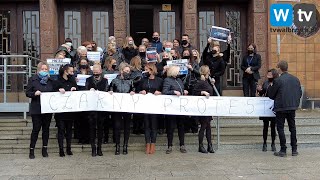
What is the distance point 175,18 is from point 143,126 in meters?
5.48

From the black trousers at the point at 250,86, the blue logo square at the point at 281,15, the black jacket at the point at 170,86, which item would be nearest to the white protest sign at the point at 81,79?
the black jacket at the point at 170,86

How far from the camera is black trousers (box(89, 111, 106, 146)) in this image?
9.23 m

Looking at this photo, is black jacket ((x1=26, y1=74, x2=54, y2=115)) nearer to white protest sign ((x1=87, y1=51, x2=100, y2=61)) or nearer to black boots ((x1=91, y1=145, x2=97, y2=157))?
black boots ((x1=91, y1=145, x2=97, y2=157))

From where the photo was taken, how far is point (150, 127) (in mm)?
9516

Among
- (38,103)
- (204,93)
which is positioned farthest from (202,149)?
(38,103)

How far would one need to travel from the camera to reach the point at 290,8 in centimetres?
1412

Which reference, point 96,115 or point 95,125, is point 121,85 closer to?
point 96,115

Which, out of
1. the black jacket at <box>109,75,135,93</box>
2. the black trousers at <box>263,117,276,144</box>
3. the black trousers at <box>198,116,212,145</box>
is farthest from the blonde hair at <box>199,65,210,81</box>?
the black trousers at <box>263,117,276,144</box>

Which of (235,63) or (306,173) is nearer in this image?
(306,173)

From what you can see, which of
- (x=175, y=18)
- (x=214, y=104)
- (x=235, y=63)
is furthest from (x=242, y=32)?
(x=214, y=104)

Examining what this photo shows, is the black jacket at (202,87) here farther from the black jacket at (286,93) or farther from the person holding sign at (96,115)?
A: the person holding sign at (96,115)

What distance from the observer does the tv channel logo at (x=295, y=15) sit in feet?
46.1

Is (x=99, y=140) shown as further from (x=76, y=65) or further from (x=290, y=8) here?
(x=290, y=8)

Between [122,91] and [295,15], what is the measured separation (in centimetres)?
737
